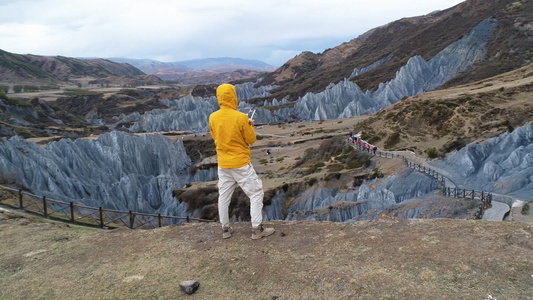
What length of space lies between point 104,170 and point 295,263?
35.2 m

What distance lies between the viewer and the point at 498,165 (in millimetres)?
23359

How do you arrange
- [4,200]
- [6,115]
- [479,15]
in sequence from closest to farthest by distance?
[4,200]
[6,115]
[479,15]

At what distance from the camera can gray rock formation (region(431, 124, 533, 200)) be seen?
1962 centimetres

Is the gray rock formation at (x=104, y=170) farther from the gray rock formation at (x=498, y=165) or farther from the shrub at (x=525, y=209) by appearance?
the shrub at (x=525, y=209)

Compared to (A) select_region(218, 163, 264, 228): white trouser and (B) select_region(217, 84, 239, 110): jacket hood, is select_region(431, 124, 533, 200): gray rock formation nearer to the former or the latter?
(A) select_region(218, 163, 264, 228): white trouser

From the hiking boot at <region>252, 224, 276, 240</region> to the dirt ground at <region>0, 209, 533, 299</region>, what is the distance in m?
0.11

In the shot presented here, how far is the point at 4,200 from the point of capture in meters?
12.5

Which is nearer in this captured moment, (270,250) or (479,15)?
(270,250)

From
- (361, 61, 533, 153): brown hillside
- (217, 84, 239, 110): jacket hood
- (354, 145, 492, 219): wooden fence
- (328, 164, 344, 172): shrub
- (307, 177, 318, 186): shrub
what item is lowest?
(307, 177, 318, 186): shrub

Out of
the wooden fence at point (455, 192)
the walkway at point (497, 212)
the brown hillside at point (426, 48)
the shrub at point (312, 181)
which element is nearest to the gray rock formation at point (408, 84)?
the brown hillside at point (426, 48)

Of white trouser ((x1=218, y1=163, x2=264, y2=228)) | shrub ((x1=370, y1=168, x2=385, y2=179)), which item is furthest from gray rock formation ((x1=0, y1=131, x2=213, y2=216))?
white trouser ((x1=218, y1=163, x2=264, y2=228))

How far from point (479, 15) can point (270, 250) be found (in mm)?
106268

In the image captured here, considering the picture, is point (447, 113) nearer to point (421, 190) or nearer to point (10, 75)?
point (421, 190)

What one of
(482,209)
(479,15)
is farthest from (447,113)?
(479,15)
